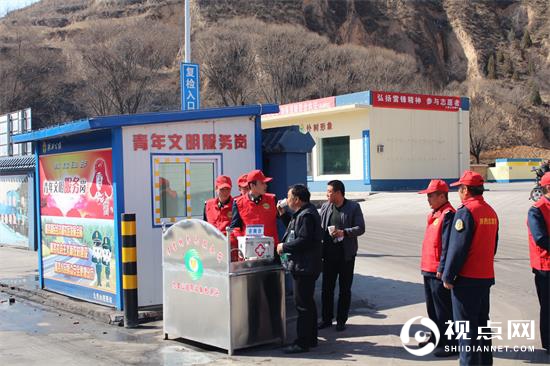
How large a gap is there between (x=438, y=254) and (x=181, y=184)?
4070 mm

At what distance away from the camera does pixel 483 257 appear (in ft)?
18.4

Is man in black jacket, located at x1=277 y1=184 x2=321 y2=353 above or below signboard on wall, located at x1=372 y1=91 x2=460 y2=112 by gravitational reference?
below

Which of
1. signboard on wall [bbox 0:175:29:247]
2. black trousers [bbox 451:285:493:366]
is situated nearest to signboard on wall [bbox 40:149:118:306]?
black trousers [bbox 451:285:493:366]

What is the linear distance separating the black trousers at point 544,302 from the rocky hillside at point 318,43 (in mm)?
45232

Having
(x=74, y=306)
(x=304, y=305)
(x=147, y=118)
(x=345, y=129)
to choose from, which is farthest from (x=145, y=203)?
(x=345, y=129)

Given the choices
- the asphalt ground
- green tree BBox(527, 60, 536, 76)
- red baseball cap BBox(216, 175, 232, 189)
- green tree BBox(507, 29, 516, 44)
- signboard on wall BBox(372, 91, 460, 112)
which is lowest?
the asphalt ground

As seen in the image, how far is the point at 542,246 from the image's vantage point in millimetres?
6258

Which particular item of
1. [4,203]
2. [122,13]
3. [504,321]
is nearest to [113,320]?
[504,321]

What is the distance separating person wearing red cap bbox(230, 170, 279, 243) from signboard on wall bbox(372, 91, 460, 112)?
2583cm

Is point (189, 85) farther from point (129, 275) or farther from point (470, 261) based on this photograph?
point (470, 261)

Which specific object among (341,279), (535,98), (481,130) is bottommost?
(341,279)

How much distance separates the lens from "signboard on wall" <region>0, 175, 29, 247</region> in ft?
58.3

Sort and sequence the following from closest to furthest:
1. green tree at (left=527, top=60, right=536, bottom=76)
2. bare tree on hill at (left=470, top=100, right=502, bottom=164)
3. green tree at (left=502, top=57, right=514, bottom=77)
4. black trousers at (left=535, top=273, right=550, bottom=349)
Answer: black trousers at (left=535, top=273, right=550, bottom=349) < bare tree on hill at (left=470, top=100, right=502, bottom=164) < green tree at (left=527, top=60, right=536, bottom=76) < green tree at (left=502, top=57, right=514, bottom=77)

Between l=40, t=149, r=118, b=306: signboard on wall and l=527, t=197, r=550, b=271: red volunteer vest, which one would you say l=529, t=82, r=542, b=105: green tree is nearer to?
l=40, t=149, r=118, b=306: signboard on wall
